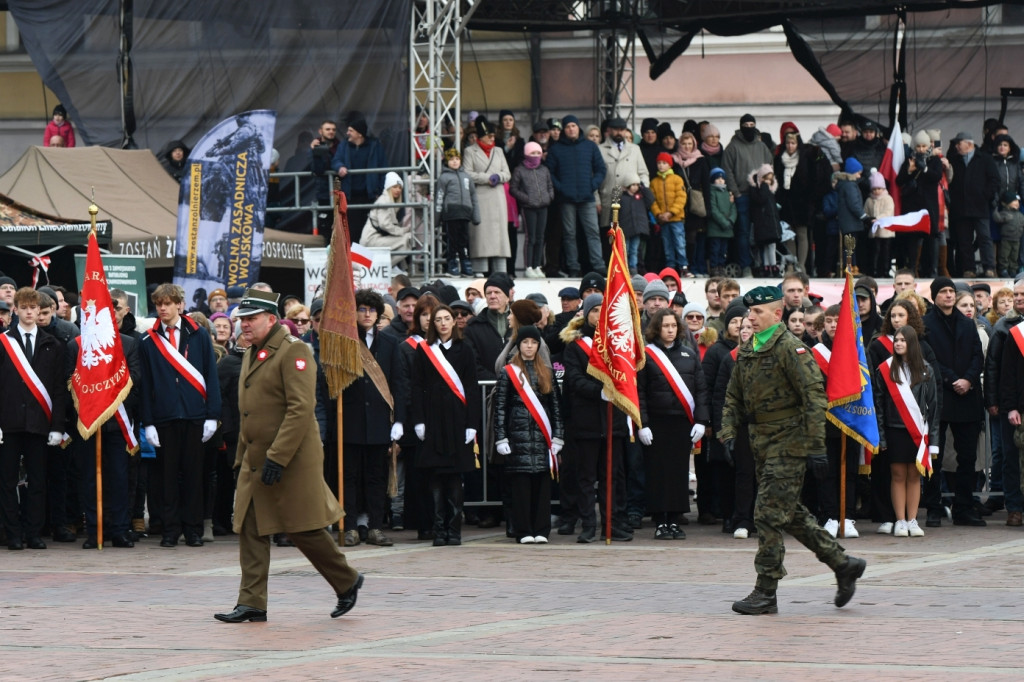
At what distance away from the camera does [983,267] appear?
74.5 ft

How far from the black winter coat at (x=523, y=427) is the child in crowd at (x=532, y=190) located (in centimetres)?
765

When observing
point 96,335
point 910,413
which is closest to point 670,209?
point 910,413

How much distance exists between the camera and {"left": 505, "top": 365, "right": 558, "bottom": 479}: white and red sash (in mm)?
13883

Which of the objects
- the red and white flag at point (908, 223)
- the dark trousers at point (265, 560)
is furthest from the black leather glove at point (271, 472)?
the red and white flag at point (908, 223)

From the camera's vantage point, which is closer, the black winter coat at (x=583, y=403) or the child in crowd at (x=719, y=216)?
the black winter coat at (x=583, y=403)

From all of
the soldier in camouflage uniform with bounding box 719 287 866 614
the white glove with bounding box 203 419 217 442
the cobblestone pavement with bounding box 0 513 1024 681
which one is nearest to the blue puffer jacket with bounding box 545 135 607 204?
the cobblestone pavement with bounding box 0 513 1024 681

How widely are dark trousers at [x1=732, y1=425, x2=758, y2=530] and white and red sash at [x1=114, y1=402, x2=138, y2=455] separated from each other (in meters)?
4.82

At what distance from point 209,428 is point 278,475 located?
4.14 meters

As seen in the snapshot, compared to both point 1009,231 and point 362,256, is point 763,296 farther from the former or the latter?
point 1009,231

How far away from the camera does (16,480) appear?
13.8m

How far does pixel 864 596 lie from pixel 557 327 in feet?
17.3

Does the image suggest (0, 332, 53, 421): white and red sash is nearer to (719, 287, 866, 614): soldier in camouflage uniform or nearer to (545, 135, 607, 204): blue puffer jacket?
(719, 287, 866, 614): soldier in camouflage uniform

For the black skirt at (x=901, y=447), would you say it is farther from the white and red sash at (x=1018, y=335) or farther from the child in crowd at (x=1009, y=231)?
the child in crowd at (x=1009, y=231)

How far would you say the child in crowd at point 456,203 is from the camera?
68.1 feet
